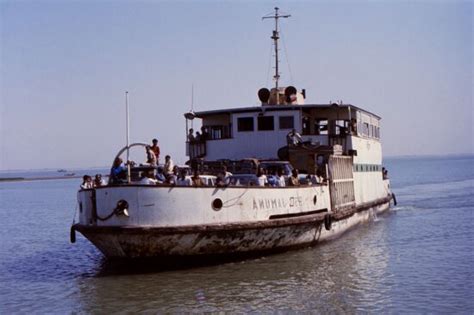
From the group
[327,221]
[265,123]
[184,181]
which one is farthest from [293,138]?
[184,181]

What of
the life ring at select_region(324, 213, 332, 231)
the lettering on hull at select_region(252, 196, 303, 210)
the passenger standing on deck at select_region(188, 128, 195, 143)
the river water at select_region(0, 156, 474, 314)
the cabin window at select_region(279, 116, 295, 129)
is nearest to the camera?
the river water at select_region(0, 156, 474, 314)

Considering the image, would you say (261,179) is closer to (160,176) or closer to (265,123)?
(160,176)

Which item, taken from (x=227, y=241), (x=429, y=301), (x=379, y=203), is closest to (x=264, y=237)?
(x=227, y=241)

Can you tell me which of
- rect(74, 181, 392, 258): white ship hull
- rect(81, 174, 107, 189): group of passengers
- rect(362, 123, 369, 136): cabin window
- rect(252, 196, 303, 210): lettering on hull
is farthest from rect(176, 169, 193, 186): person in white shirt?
rect(362, 123, 369, 136): cabin window

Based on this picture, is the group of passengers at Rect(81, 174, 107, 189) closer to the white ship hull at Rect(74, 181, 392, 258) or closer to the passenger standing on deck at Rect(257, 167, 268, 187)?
the white ship hull at Rect(74, 181, 392, 258)

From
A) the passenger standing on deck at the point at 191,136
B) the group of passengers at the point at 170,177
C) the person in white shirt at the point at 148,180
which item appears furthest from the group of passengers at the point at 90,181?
the passenger standing on deck at the point at 191,136

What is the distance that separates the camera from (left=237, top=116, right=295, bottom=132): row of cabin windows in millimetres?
22984

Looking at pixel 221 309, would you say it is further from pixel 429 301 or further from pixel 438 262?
pixel 438 262

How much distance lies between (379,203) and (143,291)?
18974 mm

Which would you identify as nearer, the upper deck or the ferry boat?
the ferry boat

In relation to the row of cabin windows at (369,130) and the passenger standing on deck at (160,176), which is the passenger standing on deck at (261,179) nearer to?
the passenger standing on deck at (160,176)

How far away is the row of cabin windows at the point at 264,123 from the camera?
2298 centimetres

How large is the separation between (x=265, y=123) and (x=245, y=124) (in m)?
0.75

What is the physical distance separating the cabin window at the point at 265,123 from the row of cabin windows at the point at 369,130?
5.19 metres
